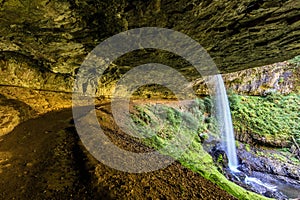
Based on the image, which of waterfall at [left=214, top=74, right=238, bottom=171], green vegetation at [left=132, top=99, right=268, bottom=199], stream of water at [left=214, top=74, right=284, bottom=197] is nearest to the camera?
green vegetation at [left=132, top=99, right=268, bottom=199]

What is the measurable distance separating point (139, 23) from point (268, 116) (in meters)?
12.4

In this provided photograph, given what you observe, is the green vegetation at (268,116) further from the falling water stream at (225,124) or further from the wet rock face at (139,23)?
the wet rock face at (139,23)

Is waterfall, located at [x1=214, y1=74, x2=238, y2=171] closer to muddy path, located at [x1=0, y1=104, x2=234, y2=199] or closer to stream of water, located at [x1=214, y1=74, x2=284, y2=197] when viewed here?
stream of water, located at [x1=214, y1=74, x2=284, y2=197]

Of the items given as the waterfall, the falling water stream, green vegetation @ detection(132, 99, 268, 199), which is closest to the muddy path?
green vegetation @ detection(132, 99, 268, 199)

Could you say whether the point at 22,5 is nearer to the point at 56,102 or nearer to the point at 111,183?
the point at 111,183

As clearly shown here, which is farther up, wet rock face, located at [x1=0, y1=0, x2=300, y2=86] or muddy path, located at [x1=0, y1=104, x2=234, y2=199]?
wet rock face, located at [x1=0, y1=0, x2=300, y2=86]

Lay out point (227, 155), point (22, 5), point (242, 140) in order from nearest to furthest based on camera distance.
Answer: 1. point (22, 5)
2. point (227, 155)
3. point (242, 140)

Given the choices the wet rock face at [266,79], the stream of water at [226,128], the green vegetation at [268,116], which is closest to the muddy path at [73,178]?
the stream of water at [226,128]

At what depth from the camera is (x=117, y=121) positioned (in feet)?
21.4

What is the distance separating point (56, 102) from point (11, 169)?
3.83 m

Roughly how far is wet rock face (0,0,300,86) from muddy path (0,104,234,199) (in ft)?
6.86

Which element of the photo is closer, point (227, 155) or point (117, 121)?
point (117, 121)

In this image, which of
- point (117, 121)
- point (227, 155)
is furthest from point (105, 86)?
point (227, 155)

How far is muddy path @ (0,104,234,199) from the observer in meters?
2.54
